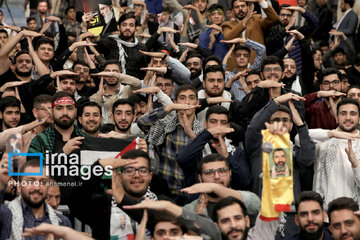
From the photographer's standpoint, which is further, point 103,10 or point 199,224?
point 103,10

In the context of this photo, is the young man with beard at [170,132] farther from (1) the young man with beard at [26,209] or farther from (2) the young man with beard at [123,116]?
(1) the young man with beard at [26,209]

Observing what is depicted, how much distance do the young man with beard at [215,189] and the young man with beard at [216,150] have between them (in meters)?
0.29

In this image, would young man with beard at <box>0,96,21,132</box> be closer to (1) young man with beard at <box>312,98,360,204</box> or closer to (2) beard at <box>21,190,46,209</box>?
(2) beard at <box>21,190,46,209</box>

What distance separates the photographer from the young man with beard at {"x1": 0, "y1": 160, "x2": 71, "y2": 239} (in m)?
7.75

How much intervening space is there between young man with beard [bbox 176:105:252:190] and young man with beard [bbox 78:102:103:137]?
1.08m

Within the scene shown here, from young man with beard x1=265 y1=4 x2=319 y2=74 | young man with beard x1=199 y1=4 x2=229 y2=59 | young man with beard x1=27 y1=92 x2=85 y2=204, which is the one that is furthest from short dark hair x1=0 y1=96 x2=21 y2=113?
young man with beard x1=265 y1=4 x2=319 y2=74

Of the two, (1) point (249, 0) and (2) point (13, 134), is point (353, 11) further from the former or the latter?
(2) point (13, 134)

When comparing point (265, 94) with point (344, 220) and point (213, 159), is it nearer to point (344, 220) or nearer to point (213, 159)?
point (213, 159)

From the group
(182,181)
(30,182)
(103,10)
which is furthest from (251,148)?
(103,10)

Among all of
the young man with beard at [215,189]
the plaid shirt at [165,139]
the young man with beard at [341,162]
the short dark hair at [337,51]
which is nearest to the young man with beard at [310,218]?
the young man with beard at [215,189]

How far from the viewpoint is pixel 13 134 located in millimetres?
9461

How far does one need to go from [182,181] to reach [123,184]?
1607mm

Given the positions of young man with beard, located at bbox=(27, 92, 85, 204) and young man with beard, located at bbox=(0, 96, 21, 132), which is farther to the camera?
young man with beard, located at bbox=(0, 96, 21, 132)

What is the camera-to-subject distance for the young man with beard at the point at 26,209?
775 cm
